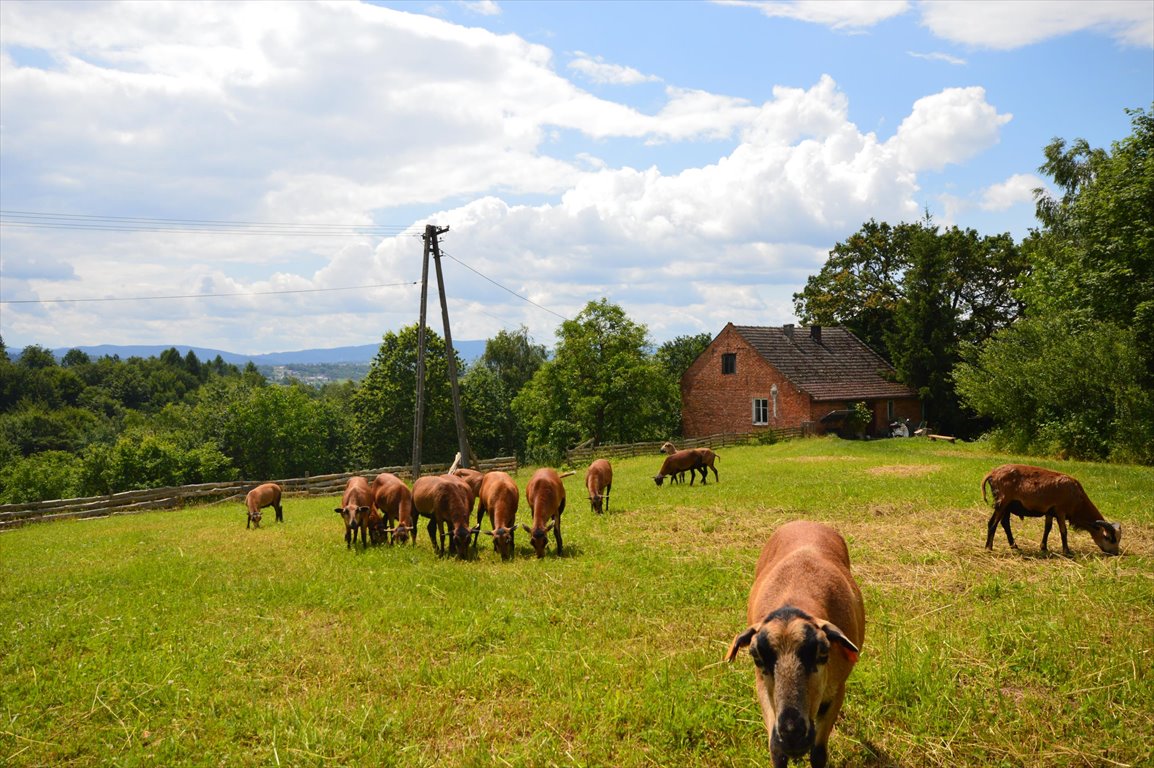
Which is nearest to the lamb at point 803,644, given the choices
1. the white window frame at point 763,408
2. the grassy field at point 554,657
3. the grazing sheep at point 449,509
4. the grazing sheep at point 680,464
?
the grassy field at point 554,657

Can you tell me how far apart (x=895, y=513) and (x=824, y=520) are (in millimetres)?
1942

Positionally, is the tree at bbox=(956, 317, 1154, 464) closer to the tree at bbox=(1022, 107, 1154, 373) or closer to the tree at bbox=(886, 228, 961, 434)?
the tree at bbox=(1022, 107, 1154, 373)

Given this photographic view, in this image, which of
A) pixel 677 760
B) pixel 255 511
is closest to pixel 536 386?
pixel 255 511

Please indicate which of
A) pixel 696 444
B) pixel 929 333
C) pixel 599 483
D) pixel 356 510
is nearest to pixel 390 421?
pixel 696 444

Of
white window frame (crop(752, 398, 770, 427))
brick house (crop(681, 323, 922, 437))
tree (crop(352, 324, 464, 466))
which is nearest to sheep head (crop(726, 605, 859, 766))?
brick house (crop(681, 323, 922, 437))

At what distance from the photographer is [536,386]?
50.8 meters

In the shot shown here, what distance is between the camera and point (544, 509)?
45.3 feet

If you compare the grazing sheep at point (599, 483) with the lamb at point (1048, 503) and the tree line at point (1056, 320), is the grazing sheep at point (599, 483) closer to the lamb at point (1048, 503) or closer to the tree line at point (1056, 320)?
the lamb at point (1048, 503)

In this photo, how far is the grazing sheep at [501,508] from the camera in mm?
13242

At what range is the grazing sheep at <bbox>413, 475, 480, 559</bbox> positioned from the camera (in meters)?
13.5

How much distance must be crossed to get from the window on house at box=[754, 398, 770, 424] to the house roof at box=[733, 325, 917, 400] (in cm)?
246

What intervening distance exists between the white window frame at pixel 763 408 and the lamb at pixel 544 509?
1343 inches

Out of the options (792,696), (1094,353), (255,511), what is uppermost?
(1094,353)

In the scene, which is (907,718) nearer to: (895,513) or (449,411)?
(895,513)
